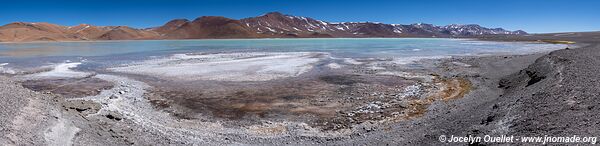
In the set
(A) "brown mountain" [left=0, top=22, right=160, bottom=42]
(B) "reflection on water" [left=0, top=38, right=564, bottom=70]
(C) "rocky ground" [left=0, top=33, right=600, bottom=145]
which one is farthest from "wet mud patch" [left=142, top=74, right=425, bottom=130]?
(A) "brown mountain" [left=0, top=22, right=160, bottom=42]

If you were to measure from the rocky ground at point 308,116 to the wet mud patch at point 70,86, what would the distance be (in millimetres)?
308

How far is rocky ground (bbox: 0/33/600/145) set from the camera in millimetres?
7902

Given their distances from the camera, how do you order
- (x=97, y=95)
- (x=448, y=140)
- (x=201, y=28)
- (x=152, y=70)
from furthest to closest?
1. (x=201, y=28)
2. (x=152, y=70)
3. (x=97, y=95)
4. (x=448, y=140)

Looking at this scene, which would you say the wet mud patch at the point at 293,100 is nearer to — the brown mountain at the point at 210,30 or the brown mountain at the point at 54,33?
the brown mountain at the point at 54,33

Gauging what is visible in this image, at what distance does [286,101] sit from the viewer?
1355cm

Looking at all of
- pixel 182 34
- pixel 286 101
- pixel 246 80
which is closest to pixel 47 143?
pixel 286 101

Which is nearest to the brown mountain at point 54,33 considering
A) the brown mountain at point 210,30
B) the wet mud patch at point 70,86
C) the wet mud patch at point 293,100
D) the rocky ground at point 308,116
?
the brown mountain at point 210,30

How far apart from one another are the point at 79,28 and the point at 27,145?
619 feet

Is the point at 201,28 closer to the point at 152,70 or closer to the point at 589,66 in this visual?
the point at 152,70

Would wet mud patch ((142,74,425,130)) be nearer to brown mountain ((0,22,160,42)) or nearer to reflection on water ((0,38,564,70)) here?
reflection on water ((0,38,564,70))

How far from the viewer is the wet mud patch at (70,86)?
1518 centimetres

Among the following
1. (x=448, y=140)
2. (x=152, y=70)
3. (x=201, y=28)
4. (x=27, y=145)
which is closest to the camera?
(x=27, y=145)

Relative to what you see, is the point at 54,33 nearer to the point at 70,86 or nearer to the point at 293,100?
the point at 70,86

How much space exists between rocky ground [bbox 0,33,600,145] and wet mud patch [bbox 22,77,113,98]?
0.31m
